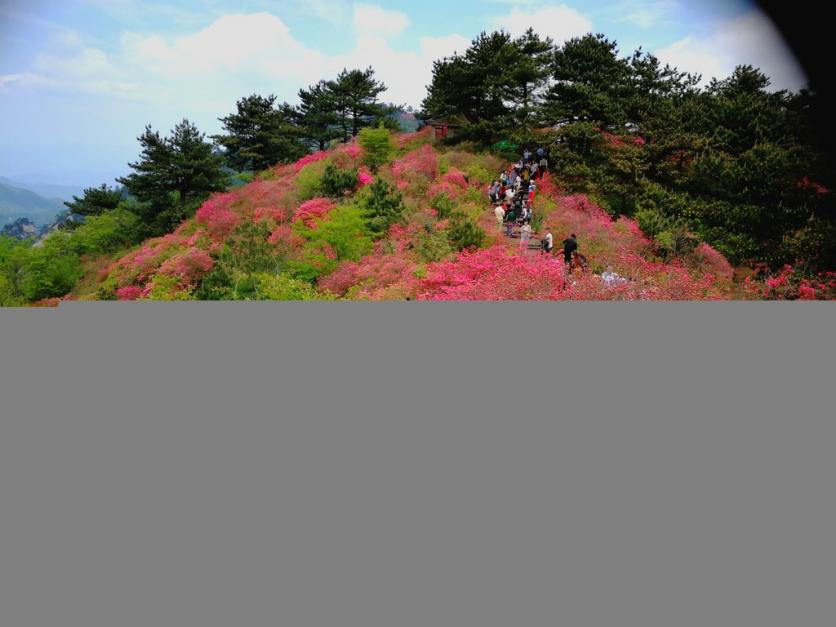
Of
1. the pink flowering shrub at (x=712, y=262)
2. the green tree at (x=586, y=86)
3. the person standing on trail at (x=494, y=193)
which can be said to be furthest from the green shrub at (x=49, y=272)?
the green tree at (x=586, y=86)

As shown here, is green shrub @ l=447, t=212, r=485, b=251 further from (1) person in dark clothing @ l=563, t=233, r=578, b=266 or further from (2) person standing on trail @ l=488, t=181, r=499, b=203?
(2) person standing on trail @ l=488, t=181, r=499, b=203

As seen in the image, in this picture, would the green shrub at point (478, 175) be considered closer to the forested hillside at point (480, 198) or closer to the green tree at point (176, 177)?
the forested hillside at point (480, 198)

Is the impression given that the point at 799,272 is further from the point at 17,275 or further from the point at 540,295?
the point at 17,275

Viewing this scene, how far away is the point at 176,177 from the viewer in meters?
8.21

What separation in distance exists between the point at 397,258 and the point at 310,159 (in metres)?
5.40

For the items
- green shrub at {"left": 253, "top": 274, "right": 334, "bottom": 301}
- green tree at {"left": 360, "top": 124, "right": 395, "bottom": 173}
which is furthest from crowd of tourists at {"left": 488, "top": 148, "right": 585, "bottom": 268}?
green shrub at {"left": 253, "top": 274, "right": 334, "bottom": 301}

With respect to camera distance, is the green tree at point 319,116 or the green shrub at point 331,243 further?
the green tree at point 319,116

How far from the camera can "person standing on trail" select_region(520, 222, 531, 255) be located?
6.86 metres

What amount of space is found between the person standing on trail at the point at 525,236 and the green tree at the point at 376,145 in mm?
3656

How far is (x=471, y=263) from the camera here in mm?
5730

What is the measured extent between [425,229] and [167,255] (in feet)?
13.0

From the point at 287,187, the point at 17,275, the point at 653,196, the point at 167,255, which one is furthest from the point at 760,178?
the point at 17,275

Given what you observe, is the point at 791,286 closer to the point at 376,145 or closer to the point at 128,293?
the point at 376,145

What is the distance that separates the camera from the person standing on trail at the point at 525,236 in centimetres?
686
